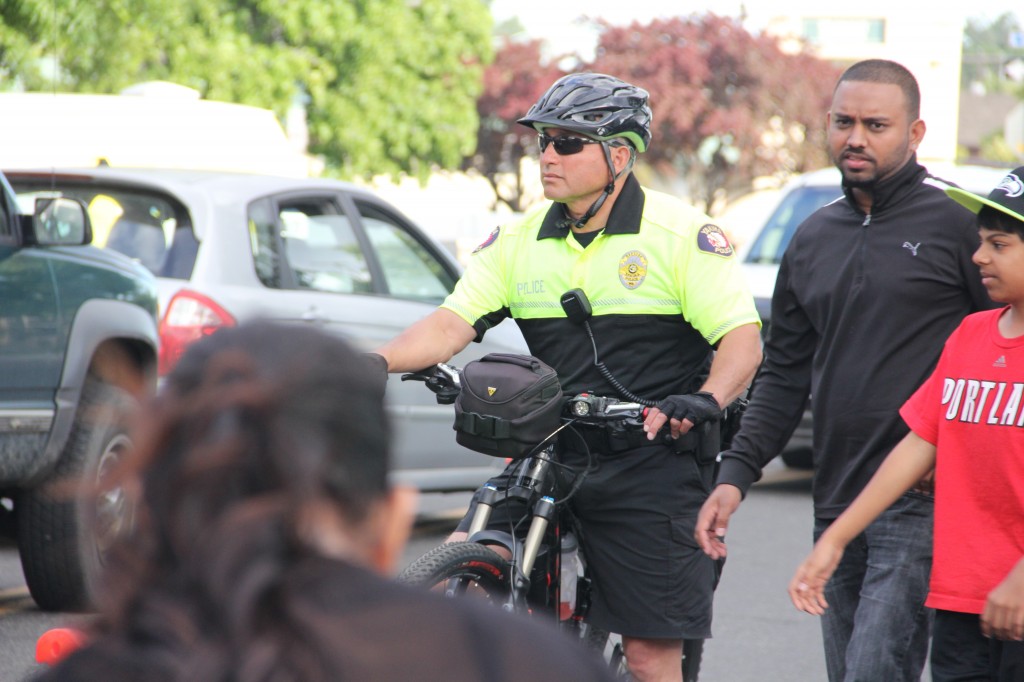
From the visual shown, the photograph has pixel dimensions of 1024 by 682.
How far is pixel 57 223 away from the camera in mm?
5867

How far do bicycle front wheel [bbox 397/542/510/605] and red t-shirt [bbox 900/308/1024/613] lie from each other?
1.06m

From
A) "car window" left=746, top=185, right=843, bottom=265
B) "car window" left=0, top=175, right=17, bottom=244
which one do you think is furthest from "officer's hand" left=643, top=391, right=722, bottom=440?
"car window" left=746, top=185, right=843, bottom=265

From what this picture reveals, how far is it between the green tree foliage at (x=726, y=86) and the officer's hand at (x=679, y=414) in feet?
124

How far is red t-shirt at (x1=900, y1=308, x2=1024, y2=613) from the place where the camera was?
3.31 m

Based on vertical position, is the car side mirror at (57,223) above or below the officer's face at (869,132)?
below

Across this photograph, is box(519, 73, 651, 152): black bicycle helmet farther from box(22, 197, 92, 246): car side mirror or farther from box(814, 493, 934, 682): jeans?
box(22, 197, 92, 246): car side mirror

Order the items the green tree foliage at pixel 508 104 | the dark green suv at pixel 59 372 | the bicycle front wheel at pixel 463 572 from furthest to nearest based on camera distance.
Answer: the green tree foliage at pixel 508 104, the dark green suv at pixel 59 372, the bicycle front wheel at pixel 463 572

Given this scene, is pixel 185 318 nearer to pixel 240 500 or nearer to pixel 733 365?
pixel 733 365

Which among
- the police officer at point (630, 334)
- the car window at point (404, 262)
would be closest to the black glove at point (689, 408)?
the police officer at point (630, 334)

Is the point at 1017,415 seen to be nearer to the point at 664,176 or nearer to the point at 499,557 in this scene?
the point at 499,557

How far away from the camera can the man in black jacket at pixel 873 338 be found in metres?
3.76

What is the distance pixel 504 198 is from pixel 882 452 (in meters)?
43.0

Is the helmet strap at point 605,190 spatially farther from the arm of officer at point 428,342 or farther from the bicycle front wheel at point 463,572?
the bicycle front wheel at point 463,572

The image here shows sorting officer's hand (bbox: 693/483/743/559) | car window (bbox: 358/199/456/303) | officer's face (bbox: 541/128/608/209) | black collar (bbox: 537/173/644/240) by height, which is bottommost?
car window (bbox: 358/199/456/303)
